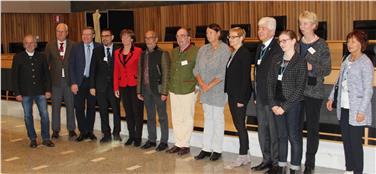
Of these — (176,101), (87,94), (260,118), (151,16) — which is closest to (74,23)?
(151,16)

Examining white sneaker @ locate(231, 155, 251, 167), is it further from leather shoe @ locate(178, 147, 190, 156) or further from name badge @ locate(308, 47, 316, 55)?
name badge @ locate(308, 47, 316, 55)

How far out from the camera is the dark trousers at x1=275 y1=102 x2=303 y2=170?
159 inches

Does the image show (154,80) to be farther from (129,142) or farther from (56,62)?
(56,62)

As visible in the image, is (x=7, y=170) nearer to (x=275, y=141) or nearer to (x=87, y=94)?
(x=87, y=94)

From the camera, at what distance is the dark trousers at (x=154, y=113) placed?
5.36 m

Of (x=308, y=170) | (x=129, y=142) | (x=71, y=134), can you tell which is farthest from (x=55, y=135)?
(x=308, y=170)

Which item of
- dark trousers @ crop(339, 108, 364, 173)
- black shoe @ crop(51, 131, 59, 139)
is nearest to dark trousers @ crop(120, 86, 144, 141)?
black shoe @ crop(51, 131, 59, 139)

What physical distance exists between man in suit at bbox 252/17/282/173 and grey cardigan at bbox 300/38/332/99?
293 mm

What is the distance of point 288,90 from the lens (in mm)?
3979

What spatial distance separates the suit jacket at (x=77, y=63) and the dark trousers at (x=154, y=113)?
1035 mm

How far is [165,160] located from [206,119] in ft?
2.03

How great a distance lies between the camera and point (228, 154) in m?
5.15

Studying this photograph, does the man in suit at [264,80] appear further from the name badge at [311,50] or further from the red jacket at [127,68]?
the red jacket at [127,68]

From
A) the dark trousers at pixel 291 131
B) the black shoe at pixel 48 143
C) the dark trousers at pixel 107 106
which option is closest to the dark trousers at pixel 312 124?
the dark trousers at pixel 291 131
